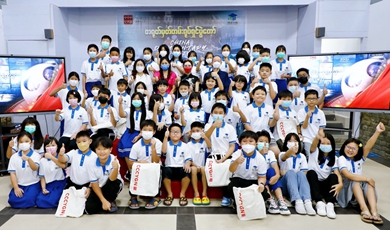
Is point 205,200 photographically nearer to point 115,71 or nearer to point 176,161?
point 176,161

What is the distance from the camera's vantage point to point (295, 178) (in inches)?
130

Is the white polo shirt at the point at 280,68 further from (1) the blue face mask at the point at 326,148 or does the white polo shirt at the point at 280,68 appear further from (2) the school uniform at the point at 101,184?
(2) the school uniform at the point at 101,184

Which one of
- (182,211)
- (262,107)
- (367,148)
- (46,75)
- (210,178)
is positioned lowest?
(182,211)

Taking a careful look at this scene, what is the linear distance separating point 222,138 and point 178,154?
59 cm

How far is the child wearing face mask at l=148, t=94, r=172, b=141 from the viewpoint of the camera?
388 cm

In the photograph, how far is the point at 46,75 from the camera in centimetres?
488

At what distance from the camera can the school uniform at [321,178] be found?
3230 mm

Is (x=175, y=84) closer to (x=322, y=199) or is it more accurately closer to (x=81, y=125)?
(x=81, y=125)

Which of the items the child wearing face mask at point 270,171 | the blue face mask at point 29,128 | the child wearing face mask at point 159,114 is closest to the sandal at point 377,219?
the child wearing face mask at point 270,171

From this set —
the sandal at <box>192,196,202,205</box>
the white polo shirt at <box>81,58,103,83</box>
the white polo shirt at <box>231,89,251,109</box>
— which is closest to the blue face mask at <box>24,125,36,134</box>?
the white polo shirt at <box>81,58,103,83</box>

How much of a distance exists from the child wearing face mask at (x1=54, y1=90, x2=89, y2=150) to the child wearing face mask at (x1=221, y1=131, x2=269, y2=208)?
2.27m

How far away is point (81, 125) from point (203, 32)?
3786 mm

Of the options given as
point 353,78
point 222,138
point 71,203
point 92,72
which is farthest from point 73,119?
point 353,78

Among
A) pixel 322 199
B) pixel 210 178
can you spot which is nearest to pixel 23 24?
pixel 210 178
